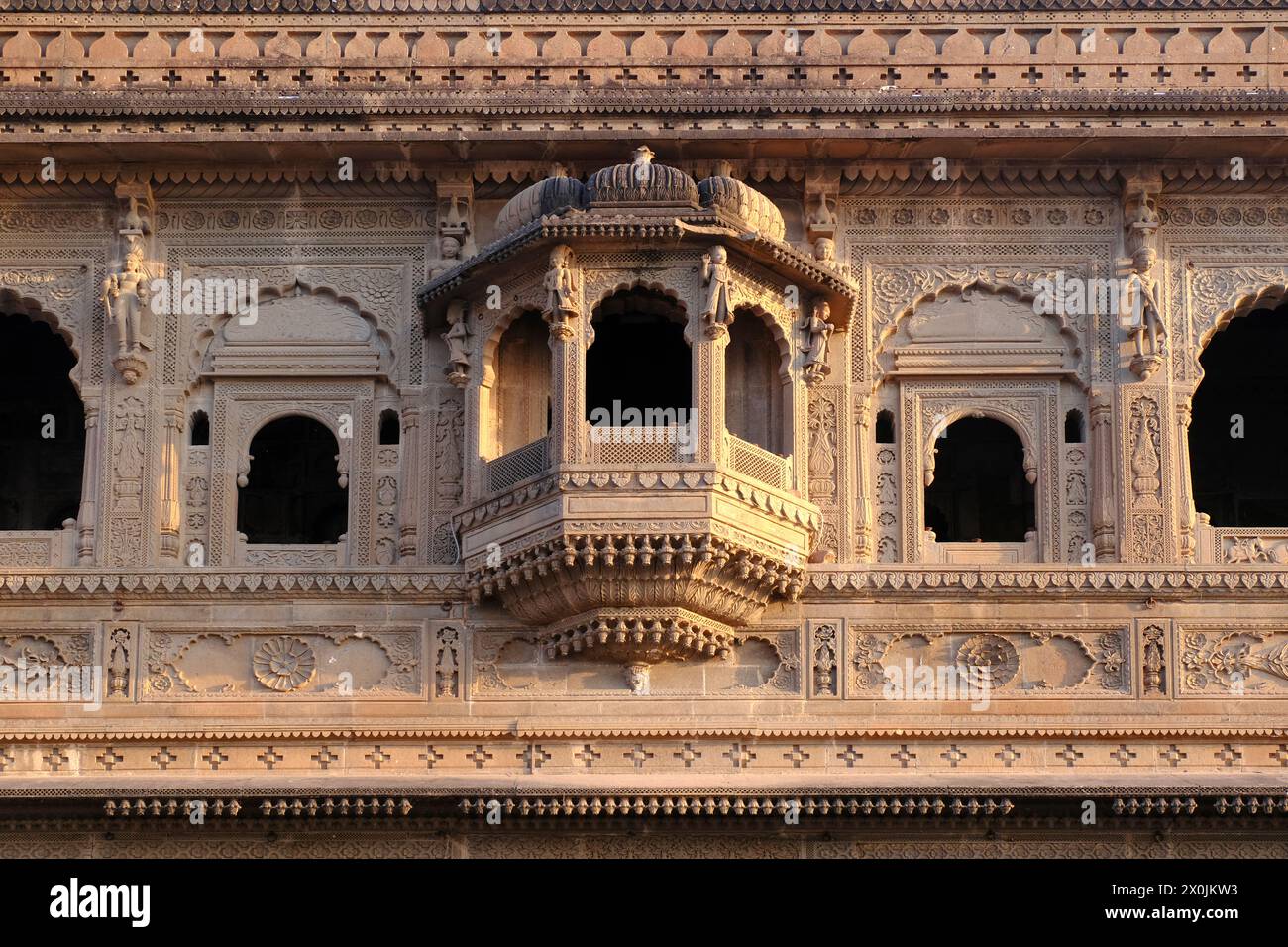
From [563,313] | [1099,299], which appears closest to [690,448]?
[563,313]

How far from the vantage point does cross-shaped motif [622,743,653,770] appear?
60.1 feet

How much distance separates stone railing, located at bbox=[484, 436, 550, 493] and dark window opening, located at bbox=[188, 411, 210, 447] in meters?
1.70

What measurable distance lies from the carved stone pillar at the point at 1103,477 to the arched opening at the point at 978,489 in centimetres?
149

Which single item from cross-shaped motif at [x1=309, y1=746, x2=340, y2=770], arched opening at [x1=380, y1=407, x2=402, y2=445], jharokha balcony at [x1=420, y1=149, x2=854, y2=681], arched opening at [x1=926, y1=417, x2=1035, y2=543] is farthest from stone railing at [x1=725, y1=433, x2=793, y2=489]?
cross-shaped motif at [x1=309, y1=746, x2=340, y2=770]

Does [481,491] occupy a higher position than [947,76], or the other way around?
[947,76]

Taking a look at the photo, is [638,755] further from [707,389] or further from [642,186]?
[642,186]

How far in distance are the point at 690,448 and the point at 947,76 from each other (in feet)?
9.43

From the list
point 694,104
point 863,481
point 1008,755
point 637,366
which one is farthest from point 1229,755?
point 694,104

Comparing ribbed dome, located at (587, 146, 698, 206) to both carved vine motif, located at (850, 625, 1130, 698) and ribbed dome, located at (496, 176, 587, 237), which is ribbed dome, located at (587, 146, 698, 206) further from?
carved vine motif, located at (850, 625, 1130, 698)

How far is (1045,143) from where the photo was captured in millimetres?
19172

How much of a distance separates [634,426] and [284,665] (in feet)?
7.67

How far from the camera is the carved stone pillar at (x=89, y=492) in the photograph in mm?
18875

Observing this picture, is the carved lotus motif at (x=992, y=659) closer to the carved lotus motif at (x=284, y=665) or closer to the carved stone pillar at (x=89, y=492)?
the carved lotus motif at (x=284, y=665)
